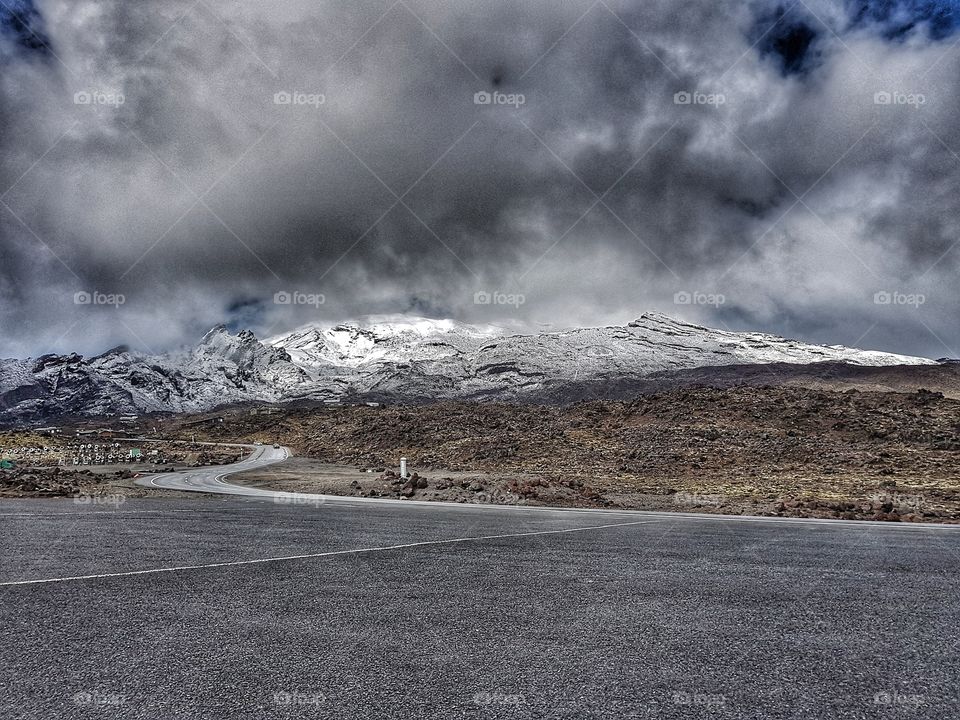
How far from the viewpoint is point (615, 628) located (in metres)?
5.60

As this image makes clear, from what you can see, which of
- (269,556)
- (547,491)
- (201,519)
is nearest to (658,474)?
(547,491)

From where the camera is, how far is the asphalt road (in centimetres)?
403

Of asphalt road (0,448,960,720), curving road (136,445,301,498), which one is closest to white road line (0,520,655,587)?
asphalt road (0,448,960,720)

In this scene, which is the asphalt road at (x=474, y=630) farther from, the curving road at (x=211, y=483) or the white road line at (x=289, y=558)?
the curving road at (x=211, y=483)

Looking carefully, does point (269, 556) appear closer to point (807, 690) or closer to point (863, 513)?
point (807, 690)

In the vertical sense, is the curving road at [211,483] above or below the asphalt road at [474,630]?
below

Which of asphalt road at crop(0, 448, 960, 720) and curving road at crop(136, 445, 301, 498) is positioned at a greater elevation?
asphalt road at crop(0, 448, 960, 720)

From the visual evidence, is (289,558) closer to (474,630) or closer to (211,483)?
(474,630)

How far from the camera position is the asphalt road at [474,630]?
403 centimetres

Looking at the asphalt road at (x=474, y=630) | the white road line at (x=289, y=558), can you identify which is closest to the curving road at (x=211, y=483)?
the white road line at (x=289, y=558)

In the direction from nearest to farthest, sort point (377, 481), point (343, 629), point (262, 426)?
point (343, 629), point (377, 481), point (262, 426)

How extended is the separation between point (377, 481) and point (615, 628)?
107ft

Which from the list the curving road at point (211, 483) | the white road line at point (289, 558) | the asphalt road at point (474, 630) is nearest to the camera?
the asphalt road at point (474, 630)

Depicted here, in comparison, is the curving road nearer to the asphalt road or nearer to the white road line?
the white road line
